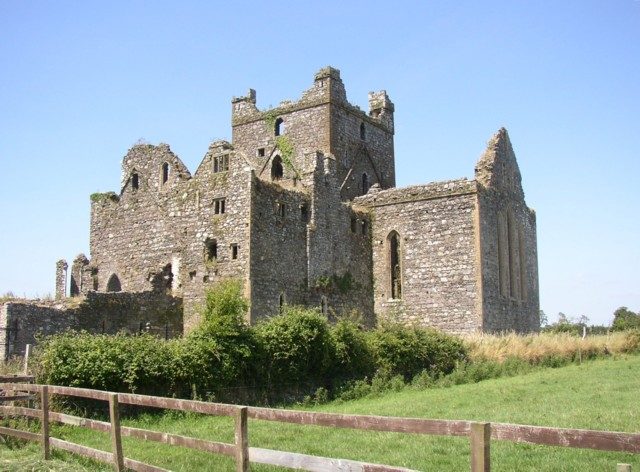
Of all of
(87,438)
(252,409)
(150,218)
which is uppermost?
(150,218)

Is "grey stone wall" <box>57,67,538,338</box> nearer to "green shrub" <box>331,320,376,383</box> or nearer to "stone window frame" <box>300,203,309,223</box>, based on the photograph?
"stone window frame" <box>300,203,309,223</box>

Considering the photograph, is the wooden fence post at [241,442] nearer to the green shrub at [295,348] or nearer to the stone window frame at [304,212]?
the green shrub at [295,348]

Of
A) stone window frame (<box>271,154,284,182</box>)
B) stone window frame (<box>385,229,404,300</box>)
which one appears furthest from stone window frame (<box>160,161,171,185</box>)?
stone window frame (<box>385,229,404,300</box>)

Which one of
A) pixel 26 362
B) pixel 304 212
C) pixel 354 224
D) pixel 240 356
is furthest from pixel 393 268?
pixel 26 362

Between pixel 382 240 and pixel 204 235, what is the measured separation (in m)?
8.88

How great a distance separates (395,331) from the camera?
24.9 meters

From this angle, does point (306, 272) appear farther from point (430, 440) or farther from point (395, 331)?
point (430, 440)

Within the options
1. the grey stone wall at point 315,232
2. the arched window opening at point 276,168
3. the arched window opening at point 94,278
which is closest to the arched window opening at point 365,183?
the grey stone wall at point 315,232

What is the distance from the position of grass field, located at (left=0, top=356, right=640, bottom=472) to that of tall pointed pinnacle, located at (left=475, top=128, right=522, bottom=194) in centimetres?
1198

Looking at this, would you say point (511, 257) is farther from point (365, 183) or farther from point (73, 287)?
point (73, 287)

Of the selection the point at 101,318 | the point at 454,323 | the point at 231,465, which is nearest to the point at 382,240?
the point at 454,323

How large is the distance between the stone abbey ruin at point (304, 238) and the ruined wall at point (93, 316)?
54 mm

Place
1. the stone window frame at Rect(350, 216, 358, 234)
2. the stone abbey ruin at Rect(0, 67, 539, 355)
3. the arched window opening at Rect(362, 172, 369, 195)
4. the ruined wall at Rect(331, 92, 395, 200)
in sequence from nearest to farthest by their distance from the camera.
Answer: the stone abbey ruin at Rect(0, 67, 539, 355) → the stone window frame at Rect(350, 216, 358, 234) → the ruined wall at Rect(331, 92, 395, 200) → the arched window opening at Rect(362, 172, 369, 195)

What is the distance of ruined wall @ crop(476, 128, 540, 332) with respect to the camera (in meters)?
30.6
